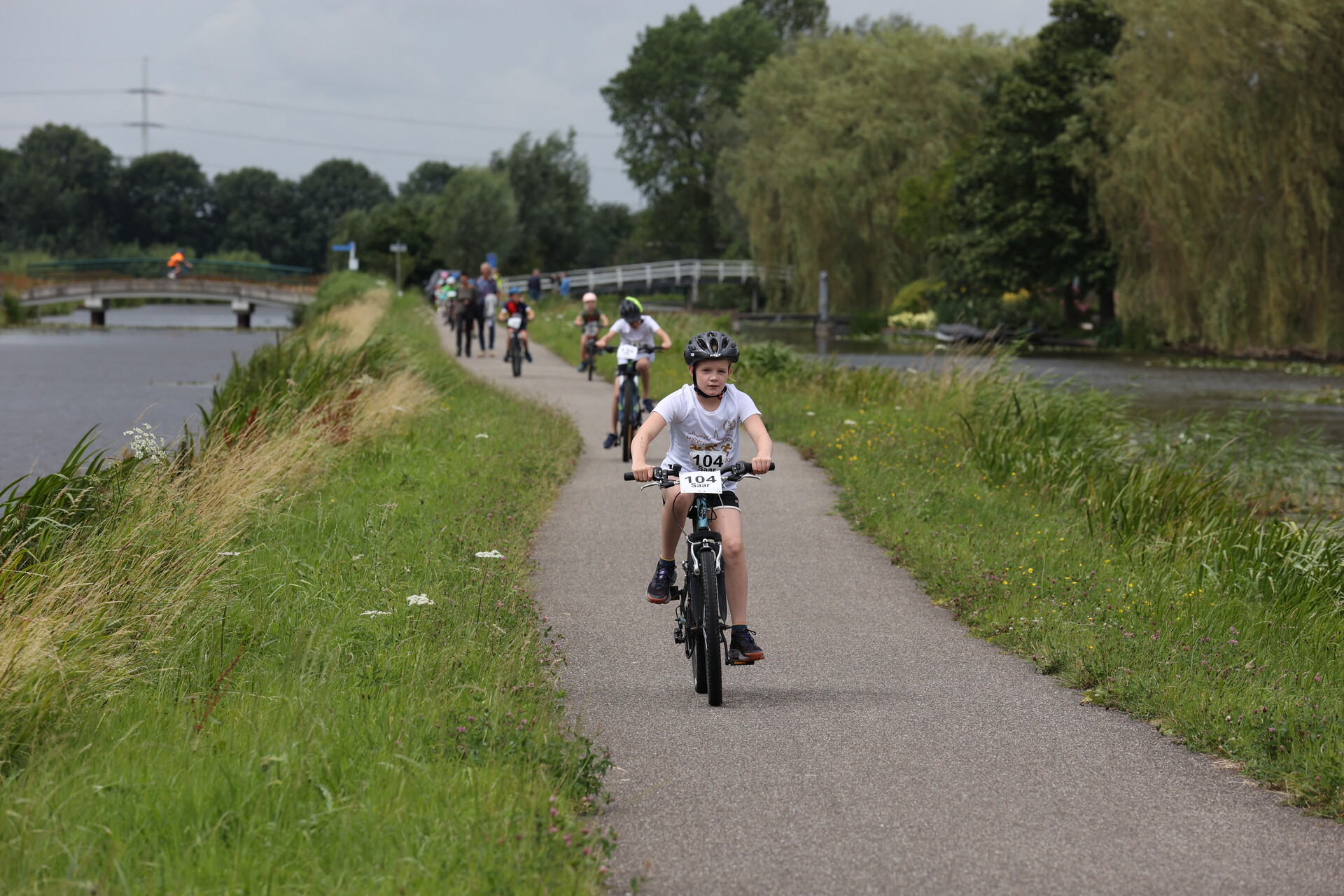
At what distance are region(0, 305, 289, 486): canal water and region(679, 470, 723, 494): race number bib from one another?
4538 mm

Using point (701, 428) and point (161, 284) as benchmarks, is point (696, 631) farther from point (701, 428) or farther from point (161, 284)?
point (161, 284)

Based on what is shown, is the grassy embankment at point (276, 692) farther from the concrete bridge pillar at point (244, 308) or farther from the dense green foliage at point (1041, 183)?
the concrete bridge pillar at point (244, 308)

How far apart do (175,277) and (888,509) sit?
7768 centimetres

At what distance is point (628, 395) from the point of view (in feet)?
48.0

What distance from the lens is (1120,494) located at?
449 inches

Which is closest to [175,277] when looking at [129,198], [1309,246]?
[129,198]

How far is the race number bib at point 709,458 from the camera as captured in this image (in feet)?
21.5

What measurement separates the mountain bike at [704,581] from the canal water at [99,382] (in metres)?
4.49

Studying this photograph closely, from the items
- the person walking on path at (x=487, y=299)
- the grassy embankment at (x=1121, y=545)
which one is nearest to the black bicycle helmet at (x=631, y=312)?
the grassy embankment at (x=1121, y=545)

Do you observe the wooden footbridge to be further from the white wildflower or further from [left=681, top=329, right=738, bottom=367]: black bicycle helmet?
[left=681, top=329, right=738, bottom=367]: black bicycle helmet

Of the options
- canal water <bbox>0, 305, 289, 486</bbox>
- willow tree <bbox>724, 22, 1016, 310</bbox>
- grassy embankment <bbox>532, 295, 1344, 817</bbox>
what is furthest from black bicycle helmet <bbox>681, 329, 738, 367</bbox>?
willow tree <bbox>724, 22, 1016, 310</bbox>

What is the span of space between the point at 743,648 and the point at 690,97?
284 feet

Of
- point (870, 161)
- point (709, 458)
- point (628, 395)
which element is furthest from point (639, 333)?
point (870, 161)

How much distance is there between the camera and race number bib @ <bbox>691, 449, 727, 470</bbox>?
257 inches
